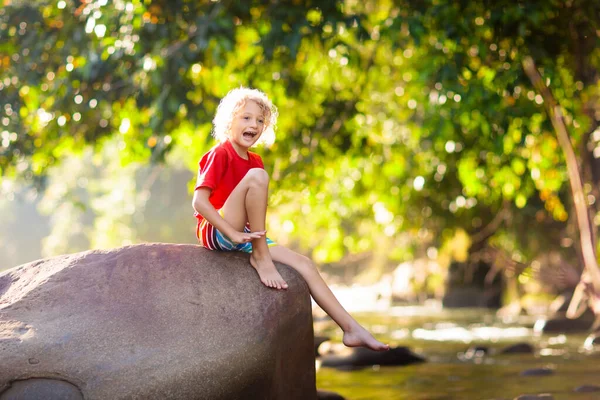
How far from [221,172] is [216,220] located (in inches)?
13.5

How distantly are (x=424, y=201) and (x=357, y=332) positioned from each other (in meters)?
8.24

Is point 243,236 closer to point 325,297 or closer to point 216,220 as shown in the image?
point 216,220

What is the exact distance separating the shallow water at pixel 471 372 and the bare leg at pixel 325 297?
1.67 m

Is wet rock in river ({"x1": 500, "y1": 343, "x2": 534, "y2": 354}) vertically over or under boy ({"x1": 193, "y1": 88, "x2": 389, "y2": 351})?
under

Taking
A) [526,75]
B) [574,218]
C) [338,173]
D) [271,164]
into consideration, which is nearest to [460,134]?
[526,75]

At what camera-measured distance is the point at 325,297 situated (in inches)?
205

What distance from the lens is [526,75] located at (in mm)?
8664

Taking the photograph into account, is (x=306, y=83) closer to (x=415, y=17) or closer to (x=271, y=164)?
(x=271, y=164)

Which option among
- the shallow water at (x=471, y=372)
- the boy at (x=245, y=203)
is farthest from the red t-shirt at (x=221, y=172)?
the shallow water at (x=471, y=372)

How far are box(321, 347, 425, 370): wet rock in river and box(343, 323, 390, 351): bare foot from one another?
3496 millimetres

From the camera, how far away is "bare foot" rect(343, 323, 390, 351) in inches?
205

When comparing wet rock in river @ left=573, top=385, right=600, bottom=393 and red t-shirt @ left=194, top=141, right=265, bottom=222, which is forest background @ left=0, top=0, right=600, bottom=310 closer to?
wet rock in river @ left=573, top=385, right=600, bottom=393

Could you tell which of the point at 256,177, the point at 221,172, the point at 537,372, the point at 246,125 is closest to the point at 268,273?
the point at 256,177

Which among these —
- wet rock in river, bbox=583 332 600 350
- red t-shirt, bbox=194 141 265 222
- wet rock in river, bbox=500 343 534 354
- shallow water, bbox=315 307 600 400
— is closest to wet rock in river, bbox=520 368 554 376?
shallow water, bbox=315 307 600 400
